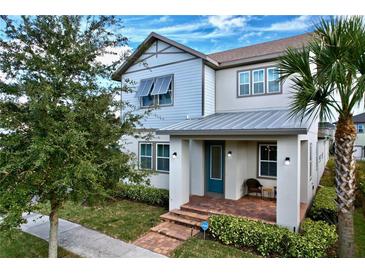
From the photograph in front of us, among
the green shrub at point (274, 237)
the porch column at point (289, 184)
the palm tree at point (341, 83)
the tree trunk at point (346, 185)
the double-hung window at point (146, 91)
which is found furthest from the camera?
the double-hung window at point (146, 91)

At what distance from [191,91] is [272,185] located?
19.1 feet

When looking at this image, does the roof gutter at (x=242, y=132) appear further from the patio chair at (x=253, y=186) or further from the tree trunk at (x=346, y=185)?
the patio chair at (x=253, y=186)

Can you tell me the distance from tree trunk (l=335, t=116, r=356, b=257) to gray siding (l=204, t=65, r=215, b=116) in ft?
20.7

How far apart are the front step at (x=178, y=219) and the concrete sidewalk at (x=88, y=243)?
203cm

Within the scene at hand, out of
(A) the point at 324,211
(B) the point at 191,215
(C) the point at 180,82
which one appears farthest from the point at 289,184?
(C) the point at 180,82

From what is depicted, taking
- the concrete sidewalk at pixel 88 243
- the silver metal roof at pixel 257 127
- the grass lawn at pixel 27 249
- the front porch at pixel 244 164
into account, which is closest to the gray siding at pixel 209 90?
the front porch at pixel 244 164

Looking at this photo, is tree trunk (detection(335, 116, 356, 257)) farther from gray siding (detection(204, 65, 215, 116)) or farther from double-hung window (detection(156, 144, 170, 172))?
double-hung window (detection(156, 144, 170, 172))

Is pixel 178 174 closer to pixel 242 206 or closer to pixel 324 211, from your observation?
pixel 242 206

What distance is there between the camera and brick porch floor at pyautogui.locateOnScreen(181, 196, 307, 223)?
26.4ft

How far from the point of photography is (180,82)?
11.5m

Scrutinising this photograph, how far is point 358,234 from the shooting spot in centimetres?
749

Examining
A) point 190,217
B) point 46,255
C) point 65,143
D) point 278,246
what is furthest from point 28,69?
point 278,246

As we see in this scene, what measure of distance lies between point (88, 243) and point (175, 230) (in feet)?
9.07

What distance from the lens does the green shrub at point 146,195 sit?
411 inches
